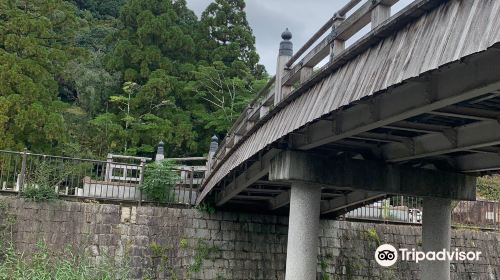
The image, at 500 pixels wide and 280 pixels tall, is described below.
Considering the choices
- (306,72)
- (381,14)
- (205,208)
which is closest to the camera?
(381,14)

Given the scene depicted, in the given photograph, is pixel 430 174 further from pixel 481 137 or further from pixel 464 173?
pixel 481 137

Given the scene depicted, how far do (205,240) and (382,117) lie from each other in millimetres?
9831

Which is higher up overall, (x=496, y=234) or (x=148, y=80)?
(x=148, y=80)

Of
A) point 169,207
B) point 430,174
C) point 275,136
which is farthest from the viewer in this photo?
point 169,207

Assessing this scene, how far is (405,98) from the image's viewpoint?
5.52 meters

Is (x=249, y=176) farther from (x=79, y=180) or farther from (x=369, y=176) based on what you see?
(x=79, y=180)

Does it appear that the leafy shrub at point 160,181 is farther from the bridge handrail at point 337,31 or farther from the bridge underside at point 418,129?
the bridge handrail at point 337,31

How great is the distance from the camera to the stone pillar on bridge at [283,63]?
8.49m

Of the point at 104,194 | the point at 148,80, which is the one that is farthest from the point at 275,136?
the point at 148,80

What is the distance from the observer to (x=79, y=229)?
13500 millimetres

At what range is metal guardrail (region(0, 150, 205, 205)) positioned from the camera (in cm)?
1390

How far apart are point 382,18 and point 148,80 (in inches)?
771

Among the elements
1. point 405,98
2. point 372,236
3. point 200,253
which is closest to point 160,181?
point 200,253

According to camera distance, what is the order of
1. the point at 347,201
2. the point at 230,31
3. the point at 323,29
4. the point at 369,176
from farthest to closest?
the point at 230,31 → the point at 347,201 → the point at 369,176 → the point at 323,29
